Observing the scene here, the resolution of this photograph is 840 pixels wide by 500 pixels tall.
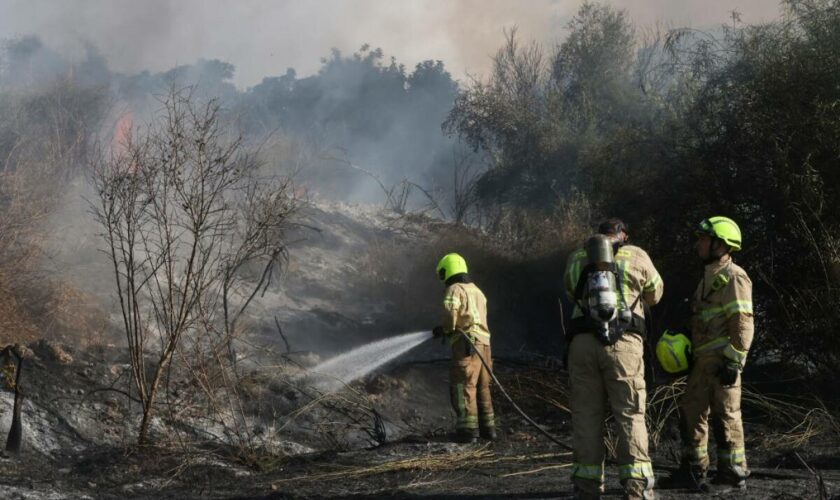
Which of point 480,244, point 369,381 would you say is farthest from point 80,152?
point 369,381

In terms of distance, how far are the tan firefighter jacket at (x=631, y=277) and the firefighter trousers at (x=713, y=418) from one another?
711 mm

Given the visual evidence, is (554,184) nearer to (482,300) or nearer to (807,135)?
(807,135)

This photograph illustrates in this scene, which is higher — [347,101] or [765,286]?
[347,101]

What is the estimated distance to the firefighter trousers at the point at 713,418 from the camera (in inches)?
226

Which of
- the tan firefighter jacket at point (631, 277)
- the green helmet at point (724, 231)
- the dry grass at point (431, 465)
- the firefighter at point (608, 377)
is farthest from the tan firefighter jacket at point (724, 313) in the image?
the dry grass at point (431, 465)

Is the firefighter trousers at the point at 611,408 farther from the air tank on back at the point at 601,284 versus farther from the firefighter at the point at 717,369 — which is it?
the firefighter at the point at 717,369

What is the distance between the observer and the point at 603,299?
510cm

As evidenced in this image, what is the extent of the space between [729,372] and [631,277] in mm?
915

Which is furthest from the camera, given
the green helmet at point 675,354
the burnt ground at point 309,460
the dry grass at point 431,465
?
the dry grass at point 431,465

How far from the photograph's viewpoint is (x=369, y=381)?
40.8 feet

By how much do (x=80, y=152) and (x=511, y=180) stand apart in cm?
1141

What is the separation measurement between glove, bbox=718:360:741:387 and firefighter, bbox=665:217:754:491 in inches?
0.4

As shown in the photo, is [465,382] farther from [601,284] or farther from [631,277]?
[601,284]

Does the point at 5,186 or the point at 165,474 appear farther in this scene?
the point at 5,186
